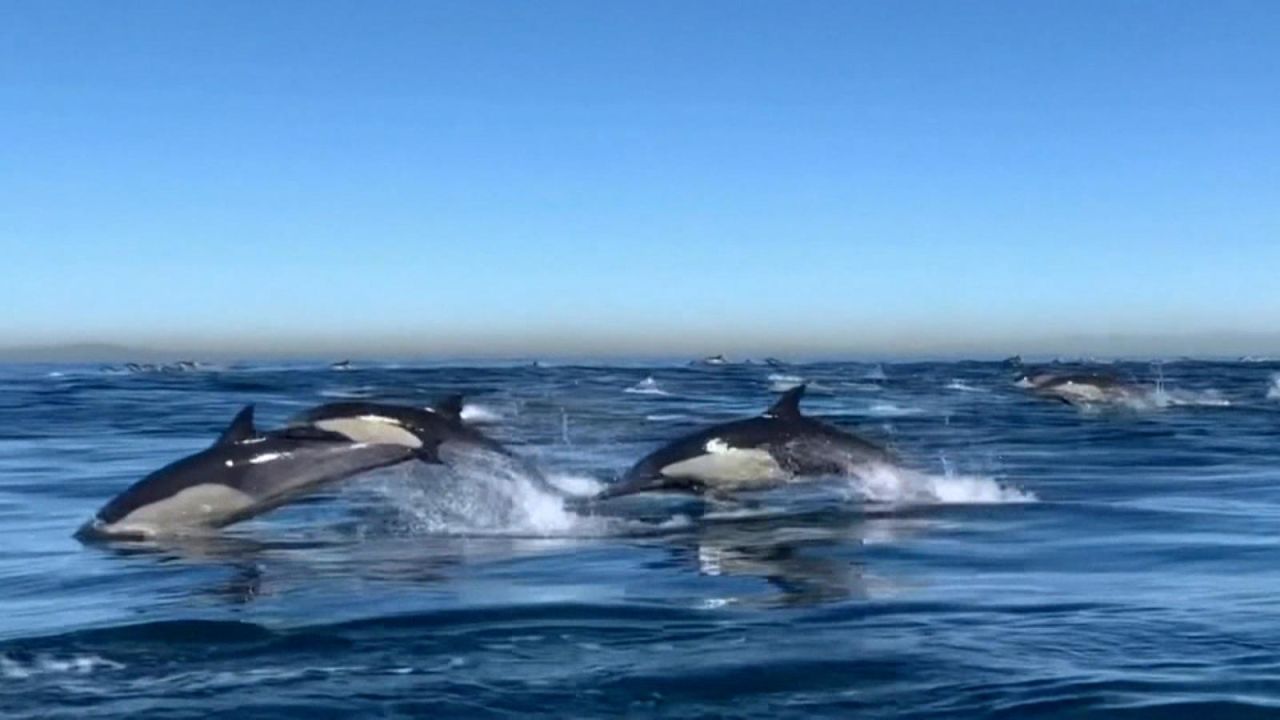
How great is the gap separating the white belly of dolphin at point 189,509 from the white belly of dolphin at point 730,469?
5.41m

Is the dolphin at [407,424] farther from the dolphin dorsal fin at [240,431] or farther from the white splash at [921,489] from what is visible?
the white splash at [921,489]

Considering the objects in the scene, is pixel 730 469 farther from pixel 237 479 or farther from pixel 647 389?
pixel 647 389

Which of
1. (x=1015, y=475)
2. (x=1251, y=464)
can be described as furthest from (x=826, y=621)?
(x=1251, y=464)

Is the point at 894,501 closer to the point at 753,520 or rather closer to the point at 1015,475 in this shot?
the point at 753,520

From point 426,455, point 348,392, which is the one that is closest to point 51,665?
point 426,455

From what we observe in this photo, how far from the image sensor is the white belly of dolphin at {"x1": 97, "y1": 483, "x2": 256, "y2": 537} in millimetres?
15625

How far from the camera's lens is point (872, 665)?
8.74 meters

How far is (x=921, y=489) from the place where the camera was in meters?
19.2

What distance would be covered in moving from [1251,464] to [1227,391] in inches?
A: 1432

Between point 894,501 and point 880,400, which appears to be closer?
point 894,501

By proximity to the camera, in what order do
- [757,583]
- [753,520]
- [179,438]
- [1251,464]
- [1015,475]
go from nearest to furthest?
1. [757,583]
2. [753,520]
3. [1015,475]
4. [1251,464]
5. [179,438]

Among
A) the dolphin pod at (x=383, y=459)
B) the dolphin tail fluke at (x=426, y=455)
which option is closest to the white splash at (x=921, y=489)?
the dolphin pod at (x=383, y=459)

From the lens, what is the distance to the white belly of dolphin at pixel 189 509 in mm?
15625

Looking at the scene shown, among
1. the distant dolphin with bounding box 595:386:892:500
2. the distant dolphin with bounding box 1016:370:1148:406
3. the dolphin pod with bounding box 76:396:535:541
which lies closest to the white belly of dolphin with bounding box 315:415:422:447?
the dolphin pod with bounding box 76:396:535:541
